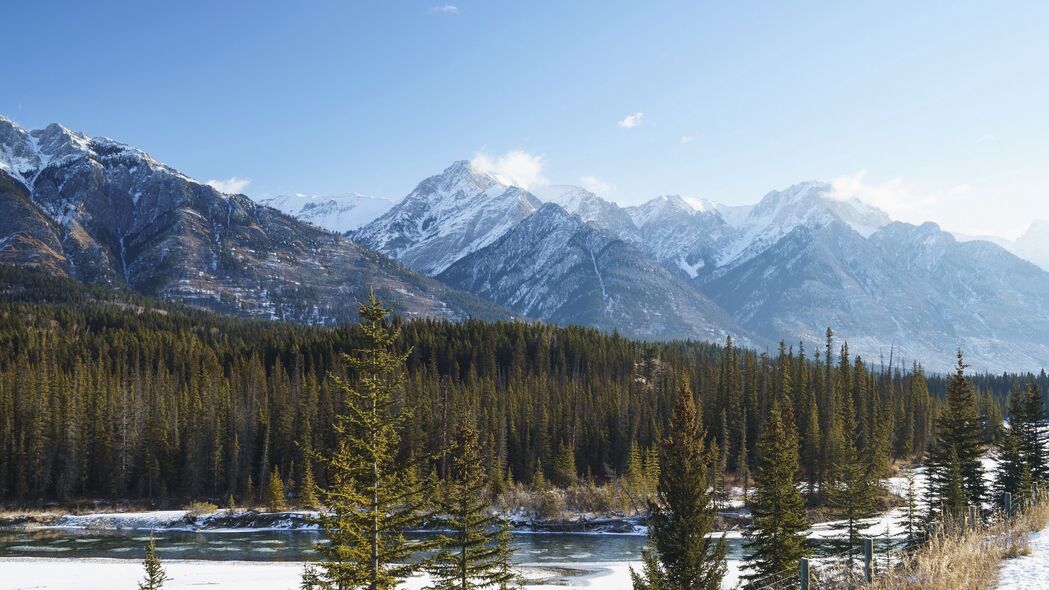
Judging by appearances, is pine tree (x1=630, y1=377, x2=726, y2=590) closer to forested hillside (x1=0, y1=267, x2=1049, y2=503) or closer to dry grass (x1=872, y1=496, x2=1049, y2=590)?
dry grass (x1=872, y1=496, x2=1049, y2=590)

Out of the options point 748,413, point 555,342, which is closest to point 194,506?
point 748,413

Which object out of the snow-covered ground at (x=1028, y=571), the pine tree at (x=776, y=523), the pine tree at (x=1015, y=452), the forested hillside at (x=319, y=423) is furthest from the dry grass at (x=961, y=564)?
the forested hillside at (x=319, y=423)

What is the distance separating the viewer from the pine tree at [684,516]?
32.7m

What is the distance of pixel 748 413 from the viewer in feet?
423

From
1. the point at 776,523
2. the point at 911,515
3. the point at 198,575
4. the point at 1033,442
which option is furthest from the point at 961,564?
the point at 1033,442

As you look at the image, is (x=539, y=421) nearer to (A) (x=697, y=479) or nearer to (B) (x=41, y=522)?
(B) (x=41, y=522)

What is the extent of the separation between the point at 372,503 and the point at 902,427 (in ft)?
435

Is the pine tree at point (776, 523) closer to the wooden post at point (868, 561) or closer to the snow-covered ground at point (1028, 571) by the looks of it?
the snow-covered ground at point (1028, 571)

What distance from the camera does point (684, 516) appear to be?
110 ft

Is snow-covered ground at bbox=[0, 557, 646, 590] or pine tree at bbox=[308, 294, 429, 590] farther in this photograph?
snow-covered ground at bbox=[0, 557, 646, 590]

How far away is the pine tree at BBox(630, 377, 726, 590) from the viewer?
107 ft

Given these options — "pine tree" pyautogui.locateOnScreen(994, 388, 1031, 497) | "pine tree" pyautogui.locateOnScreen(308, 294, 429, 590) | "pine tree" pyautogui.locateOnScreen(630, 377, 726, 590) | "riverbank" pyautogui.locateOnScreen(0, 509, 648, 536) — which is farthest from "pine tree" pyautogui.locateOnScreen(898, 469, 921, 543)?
"riverbank" pyautogui.locateOnScreen(0, 509, 648, 536)

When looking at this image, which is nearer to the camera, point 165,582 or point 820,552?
point 165,582

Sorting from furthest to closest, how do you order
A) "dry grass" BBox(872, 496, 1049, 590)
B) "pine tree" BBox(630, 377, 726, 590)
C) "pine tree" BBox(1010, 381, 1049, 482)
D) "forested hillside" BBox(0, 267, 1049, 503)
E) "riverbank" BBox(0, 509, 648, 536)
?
"forested hillside" BBox(0, 267, 1049, 503) < "riverbank" BBox(0, 509, 648, 536) < "pine tree" BBox(1010, 381, 1049, 482) < "pine tree" BBox(630, 377, 726, 590) < "dry grass" BBox(872, 496, 1049, 590)
